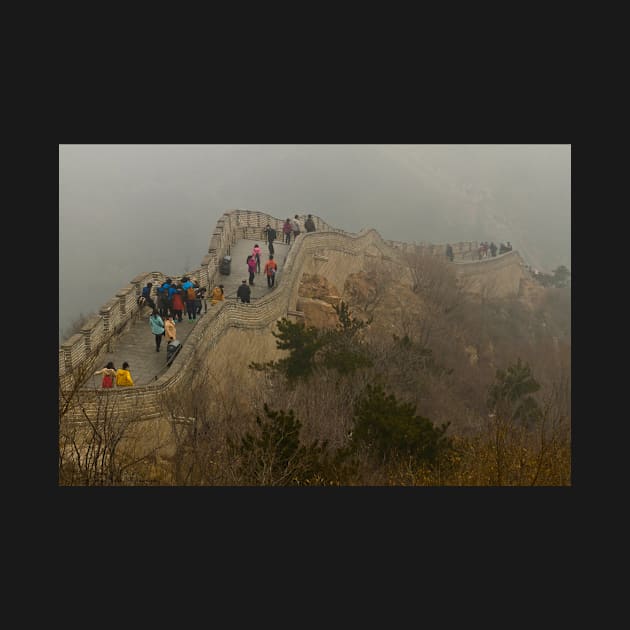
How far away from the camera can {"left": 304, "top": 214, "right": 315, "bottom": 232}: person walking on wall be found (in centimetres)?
2592

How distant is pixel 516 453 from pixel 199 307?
783 centimetres

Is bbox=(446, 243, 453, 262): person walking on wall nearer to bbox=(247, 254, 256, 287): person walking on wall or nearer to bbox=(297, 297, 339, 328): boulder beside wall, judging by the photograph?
bbox=(297, 297, 339, 328): boulder beside wall

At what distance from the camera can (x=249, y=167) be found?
744 inches

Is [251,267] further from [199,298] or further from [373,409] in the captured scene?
[373,409]

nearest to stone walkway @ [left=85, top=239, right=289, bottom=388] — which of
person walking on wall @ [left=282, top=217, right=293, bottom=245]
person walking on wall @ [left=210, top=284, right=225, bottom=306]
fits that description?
person walking on wall @ [left=210, top=284, right=225, bottom=306]

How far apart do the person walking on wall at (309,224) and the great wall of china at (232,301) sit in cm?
19

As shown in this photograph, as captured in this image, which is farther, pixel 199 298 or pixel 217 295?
pixel 217 295

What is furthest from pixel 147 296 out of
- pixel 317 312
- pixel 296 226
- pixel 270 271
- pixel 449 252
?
pixel 449 252

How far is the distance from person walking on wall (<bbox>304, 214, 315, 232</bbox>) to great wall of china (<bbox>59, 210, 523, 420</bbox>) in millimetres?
193

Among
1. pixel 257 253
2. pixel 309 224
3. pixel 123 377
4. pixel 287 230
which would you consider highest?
pixel 309 224

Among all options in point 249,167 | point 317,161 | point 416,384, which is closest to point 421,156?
point 317,161

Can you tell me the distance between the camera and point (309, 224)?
26.1 meters

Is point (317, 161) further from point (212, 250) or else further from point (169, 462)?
point (169, 462)

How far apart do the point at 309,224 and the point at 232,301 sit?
6.49 m
